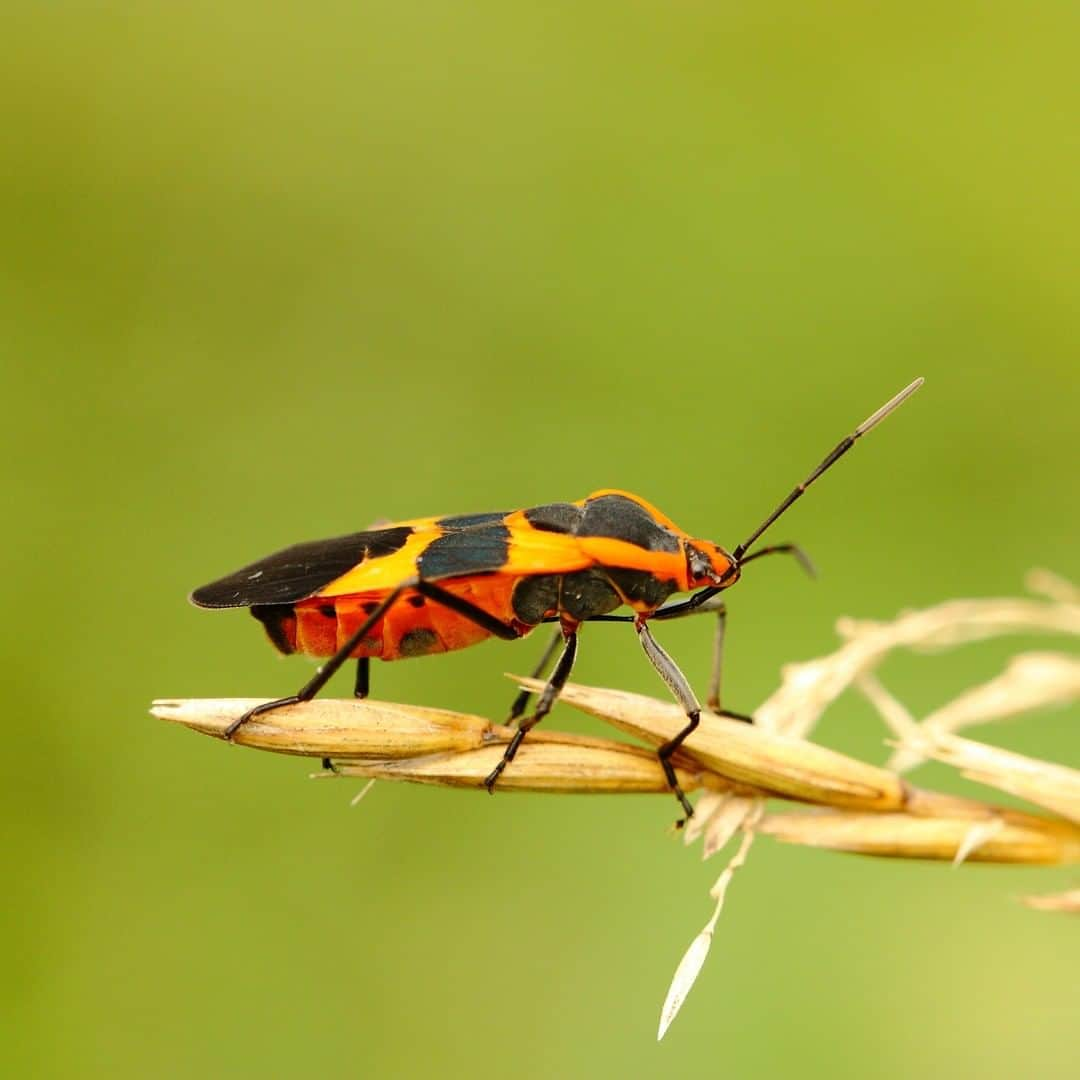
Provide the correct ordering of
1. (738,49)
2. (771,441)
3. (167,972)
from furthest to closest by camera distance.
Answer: (738,49) < (771,441) < (167,972)

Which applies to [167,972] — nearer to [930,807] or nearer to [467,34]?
[930,807]

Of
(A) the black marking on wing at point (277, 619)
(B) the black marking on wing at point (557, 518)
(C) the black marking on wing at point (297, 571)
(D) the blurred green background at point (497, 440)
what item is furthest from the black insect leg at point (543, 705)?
(D) the blurred green background at point (497, 440)

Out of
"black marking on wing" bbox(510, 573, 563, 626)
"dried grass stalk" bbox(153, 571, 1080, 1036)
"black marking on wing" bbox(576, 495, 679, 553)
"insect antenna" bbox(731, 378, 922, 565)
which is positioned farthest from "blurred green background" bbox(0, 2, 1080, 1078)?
"black marking on wing" bbox(576, 495, 679, 553)

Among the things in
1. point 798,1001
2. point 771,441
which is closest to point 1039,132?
point 771,441

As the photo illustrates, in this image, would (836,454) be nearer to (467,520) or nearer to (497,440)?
(467,520)

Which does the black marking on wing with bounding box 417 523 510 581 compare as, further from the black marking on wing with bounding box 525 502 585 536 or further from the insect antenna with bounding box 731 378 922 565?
the insect antenna with bounding box 731 378 922 565

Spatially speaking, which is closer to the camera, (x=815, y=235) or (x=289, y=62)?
(x=815, y=235)

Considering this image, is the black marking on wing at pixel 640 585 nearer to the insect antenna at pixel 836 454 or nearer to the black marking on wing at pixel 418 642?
the insect antenna at pixel 836 454
